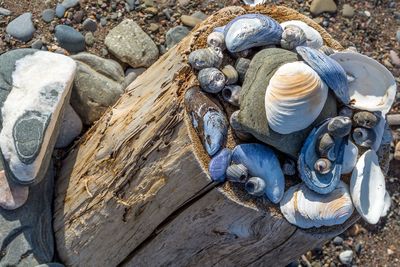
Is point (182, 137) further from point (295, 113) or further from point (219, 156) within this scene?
point (295, 113)

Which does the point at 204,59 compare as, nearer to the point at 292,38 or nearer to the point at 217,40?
the point at 217,40

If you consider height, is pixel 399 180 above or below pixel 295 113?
below

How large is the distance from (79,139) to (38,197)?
0.35 m

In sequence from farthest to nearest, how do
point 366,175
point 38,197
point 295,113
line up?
point 38,197 → point 366,175 → point 295,113

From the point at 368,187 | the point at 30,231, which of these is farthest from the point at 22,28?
the point at 368,187

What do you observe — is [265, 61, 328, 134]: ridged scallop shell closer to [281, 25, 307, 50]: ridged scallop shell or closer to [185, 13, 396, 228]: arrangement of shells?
[185, 13, 396, 228]: arrangement of shells

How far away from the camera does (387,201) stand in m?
2.91

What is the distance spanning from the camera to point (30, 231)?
3.11m

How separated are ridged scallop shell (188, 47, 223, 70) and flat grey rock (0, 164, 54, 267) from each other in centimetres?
105

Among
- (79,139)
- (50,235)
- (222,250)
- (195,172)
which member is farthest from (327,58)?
(50,235)

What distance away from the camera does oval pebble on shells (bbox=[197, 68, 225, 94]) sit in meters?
2.47

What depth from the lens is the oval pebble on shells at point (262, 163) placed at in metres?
2.48

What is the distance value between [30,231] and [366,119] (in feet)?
5.39

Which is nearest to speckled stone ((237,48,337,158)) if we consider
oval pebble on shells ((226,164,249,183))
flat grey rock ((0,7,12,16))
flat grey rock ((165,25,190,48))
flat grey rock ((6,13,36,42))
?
oval pebble on shells ((226,164,249,183))
